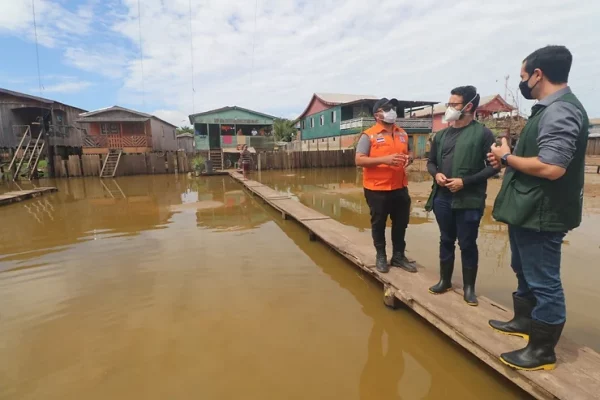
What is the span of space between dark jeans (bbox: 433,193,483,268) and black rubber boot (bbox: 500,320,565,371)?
2.58 feet

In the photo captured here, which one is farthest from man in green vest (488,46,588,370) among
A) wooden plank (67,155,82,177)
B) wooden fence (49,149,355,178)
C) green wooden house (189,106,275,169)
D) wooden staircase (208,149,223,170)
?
green wooden house (189,106,275,169)

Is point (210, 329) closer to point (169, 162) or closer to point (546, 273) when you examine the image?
point (546, 273)

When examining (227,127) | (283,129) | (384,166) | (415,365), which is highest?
(283,129)

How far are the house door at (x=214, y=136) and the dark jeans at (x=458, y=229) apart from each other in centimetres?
2563

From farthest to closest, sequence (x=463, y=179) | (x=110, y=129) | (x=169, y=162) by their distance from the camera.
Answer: (x=110, y=129) < (x=169, y=162) < (x=463, y=179)

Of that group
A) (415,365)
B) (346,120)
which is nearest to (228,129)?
(346,120)

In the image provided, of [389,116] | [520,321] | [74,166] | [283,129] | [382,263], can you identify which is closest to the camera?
[520,321]

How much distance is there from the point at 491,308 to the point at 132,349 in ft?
9.49

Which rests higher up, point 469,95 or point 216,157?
point 216,157

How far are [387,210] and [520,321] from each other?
4.84ft

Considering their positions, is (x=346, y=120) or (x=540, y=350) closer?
(x=540, y=350)

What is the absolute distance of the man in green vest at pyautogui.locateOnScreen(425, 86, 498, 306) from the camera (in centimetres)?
257

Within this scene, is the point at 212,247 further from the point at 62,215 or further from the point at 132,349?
the point at 62,215

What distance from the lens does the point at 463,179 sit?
2.56 meters
